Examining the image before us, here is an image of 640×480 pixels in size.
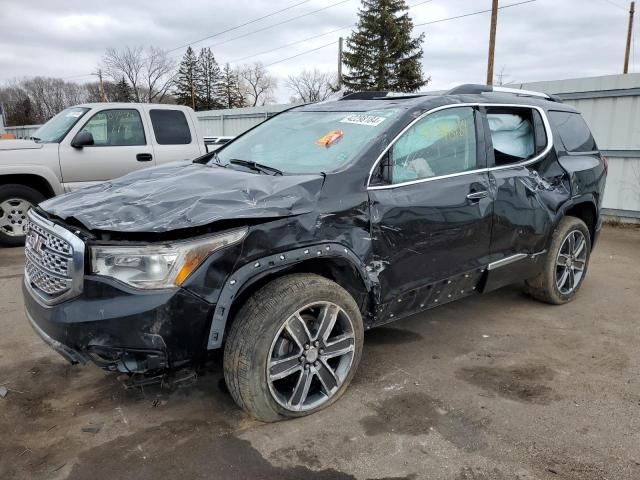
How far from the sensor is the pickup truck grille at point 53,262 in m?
2.46

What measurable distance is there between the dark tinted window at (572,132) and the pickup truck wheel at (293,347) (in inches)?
111

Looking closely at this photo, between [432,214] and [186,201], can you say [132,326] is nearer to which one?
[186,201]

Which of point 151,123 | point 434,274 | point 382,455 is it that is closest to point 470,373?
point 434,274

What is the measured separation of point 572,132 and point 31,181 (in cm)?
662

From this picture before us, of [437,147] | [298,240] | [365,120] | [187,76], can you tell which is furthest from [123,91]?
[298,240]

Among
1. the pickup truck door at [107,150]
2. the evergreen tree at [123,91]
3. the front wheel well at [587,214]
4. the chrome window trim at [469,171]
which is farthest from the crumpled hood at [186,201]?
the evergreen tree at [123,91]

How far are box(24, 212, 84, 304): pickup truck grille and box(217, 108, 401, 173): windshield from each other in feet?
4.21

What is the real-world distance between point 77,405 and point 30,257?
907 mm

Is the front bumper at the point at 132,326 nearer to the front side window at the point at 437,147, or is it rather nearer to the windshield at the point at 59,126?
the front side window at the point at 437,147

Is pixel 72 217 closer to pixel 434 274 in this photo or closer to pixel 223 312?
pixel 223 312

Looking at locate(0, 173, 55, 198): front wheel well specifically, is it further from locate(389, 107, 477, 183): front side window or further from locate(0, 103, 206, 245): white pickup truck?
locate(389, 107, 477, 183): front side window

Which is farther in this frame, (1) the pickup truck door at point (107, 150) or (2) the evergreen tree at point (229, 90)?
(2) the evergreen tree at point (229, 90)

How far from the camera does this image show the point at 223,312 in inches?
98.2

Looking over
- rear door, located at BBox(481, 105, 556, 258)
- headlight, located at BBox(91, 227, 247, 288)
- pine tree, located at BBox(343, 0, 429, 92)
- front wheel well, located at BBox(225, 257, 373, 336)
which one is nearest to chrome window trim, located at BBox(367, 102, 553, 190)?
rear door, located at BBox(481, 105, 556, 258)
